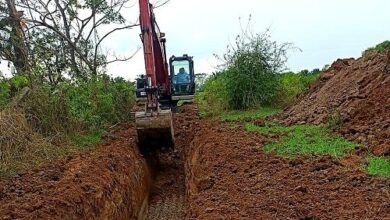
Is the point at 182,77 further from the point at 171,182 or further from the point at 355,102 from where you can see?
the point at 355,102

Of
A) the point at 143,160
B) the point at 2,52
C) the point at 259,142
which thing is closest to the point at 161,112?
the point at 143,160

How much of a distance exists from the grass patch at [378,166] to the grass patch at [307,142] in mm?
686

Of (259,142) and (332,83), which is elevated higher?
(332,83)

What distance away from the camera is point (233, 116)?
17.3 metres

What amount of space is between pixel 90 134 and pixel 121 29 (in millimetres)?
10853

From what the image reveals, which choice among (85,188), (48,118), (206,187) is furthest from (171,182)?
(206,187)

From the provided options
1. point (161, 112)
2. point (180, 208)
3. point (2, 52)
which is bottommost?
point (180, 208)

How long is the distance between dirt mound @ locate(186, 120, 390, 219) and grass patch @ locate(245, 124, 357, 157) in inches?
17.1

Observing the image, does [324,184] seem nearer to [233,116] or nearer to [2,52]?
[233,116]

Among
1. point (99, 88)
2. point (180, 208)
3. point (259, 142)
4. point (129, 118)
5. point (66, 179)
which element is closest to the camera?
point (66, 179)

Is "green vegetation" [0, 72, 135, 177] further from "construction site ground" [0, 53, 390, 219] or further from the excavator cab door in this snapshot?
the excavator cab door

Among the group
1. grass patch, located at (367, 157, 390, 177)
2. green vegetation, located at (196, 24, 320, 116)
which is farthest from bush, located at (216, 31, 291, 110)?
grass patch, located at (367, 157, 390, 177)

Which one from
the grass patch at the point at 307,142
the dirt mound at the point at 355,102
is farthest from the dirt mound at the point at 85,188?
the dirt mound at the point at 355,102

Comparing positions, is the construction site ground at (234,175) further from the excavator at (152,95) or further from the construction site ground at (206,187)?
the excavator at (152,95)
